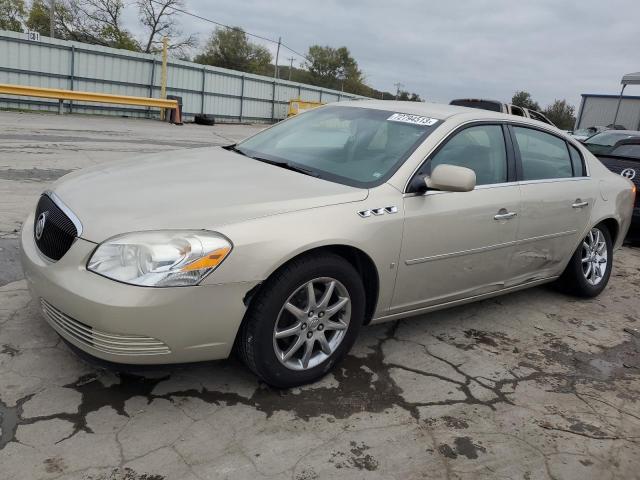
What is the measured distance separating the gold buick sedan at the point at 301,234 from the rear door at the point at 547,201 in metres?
0.02

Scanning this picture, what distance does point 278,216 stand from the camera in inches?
106

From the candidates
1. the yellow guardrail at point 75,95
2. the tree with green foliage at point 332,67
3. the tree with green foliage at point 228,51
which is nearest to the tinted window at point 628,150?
the yellow guardrail at point 75,95

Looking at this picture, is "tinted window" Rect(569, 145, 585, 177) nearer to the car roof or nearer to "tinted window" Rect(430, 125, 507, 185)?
the car roof

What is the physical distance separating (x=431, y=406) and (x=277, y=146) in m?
2.00

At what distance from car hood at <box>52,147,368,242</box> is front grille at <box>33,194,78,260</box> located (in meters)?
0.07

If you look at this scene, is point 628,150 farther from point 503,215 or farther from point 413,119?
point 413,119

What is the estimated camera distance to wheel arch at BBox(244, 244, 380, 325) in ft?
9.23

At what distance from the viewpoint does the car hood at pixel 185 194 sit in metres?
2.56

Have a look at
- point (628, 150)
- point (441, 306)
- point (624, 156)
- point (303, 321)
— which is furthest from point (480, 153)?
point (628, 150)

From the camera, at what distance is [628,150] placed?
744 centimetres

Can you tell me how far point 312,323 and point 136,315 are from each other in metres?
0.91

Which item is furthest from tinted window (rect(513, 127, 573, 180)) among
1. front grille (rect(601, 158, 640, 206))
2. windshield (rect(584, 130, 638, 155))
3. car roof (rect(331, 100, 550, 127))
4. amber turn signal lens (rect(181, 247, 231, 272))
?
windshield (rect(584, 130, 638, 155))

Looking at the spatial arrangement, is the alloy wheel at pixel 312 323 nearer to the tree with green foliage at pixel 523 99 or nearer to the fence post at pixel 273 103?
the fence post at pixel 273 103

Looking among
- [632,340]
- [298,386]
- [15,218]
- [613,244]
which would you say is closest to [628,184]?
[613,244]
